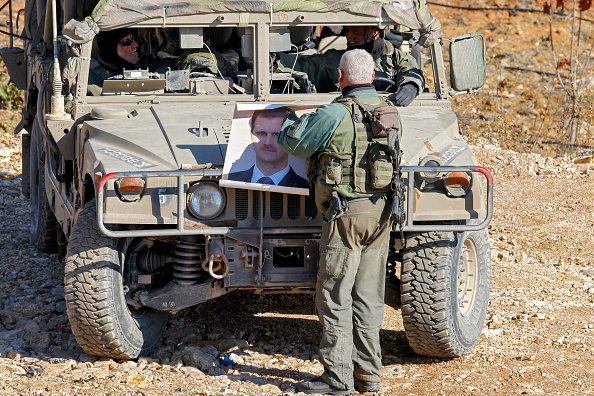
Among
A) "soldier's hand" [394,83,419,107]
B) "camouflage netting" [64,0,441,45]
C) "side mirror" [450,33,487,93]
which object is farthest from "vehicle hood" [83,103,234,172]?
"side mirror" [450,33,487,93]

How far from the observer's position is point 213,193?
4898 millimetres

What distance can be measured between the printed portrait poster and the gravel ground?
1.07m

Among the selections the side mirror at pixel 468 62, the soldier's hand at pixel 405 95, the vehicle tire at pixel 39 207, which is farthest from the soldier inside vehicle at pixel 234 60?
the vehicle tire at pixel 39 207

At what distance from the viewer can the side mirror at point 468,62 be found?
233 inches

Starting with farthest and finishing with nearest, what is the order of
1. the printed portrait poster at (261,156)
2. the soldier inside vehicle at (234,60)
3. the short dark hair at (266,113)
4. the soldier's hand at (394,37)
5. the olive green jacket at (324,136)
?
1. the soldier's hand at (394,37)
2. the soldier inside vehicle at (234,60)
3. the short dark hair at (266,113)
4. the printed portrait poster at (261,156)
5. the olive green jacket at (324,136)

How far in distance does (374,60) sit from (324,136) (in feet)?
6.18

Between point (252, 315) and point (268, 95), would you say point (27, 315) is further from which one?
point (268, 95)

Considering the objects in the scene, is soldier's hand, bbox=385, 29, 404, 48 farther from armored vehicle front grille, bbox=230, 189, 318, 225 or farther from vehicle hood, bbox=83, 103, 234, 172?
armored vehicle front grille, bbox=230, 189, 318, 225

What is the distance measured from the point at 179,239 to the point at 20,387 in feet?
3.61

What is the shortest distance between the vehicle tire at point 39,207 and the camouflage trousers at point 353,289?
3.66 m

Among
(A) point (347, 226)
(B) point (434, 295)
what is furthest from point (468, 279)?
(A) point (347, 226)

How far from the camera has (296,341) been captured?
231 inches

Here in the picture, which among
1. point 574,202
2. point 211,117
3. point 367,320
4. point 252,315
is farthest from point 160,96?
point 574,202

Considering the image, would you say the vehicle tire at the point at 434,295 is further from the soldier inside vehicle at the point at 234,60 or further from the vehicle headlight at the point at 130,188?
the vehicle headlight at the point at 130,188
